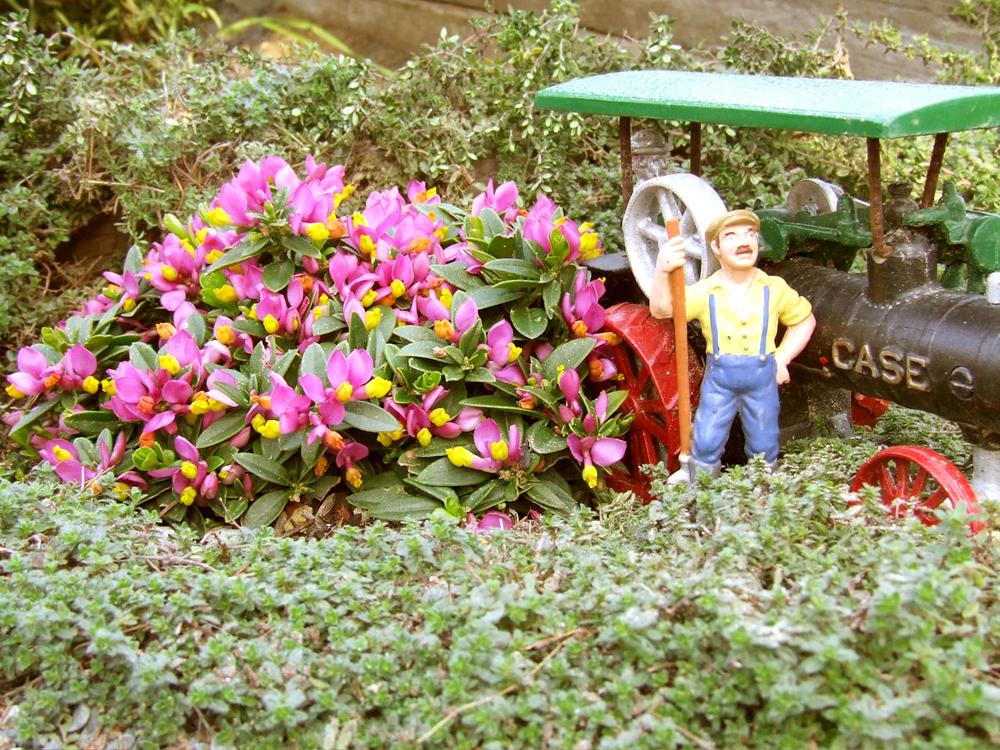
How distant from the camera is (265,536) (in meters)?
2.47

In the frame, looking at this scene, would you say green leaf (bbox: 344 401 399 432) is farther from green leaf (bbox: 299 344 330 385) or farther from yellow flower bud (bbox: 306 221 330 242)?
yellow flower bud (bbox: 306 221 330 242)

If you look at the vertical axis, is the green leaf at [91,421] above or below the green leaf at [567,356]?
below

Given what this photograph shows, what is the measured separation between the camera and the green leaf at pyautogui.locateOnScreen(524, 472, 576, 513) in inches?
111

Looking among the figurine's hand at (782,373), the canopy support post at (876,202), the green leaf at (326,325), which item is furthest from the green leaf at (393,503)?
the canopy support post at (876,202)

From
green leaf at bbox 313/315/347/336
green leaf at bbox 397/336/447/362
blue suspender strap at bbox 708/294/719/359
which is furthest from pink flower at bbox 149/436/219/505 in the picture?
blue suspender strap at bbox 708/294/719/359

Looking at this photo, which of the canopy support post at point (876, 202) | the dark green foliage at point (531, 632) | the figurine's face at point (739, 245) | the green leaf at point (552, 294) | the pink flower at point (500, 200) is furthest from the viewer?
the pink flower at point (500, 200)

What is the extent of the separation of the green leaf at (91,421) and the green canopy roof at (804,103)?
5.48 feet

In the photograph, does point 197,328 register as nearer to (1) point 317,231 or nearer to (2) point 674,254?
(1) point 317,231

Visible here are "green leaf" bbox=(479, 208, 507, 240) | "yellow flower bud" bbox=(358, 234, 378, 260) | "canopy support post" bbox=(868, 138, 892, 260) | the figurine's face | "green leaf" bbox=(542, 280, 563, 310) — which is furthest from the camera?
"green leaf" bbox=(479, 208, 507, 240)

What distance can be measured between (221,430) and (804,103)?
68.8 inches

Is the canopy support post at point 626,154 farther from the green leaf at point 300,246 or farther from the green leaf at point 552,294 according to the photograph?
the green leaf at point 300,246

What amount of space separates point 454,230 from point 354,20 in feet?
13.0

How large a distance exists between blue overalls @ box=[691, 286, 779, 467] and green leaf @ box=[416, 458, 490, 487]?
61cm

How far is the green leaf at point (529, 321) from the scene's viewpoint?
2953mm
